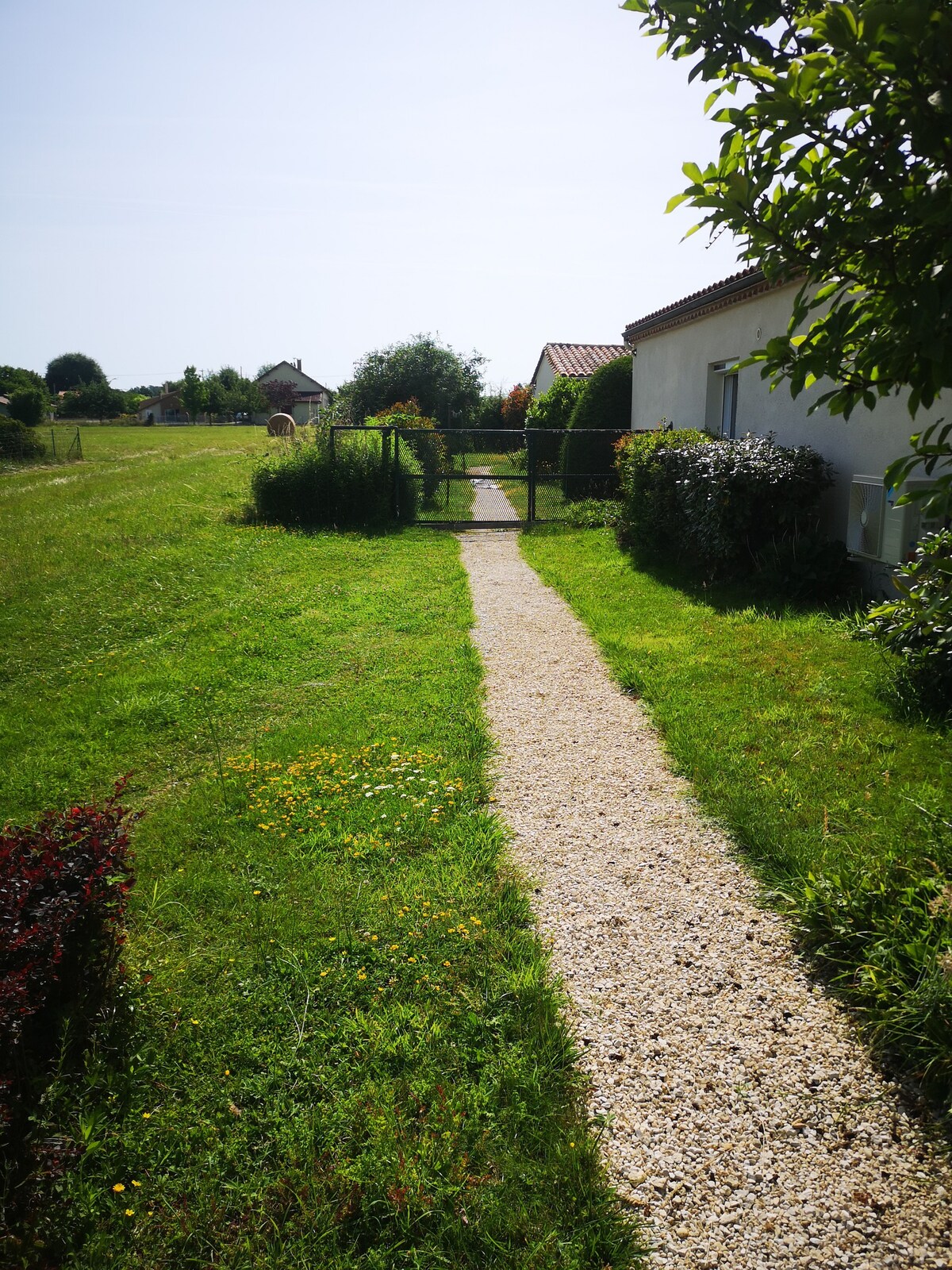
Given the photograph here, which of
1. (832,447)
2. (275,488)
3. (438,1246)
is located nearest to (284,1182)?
(438,1246)

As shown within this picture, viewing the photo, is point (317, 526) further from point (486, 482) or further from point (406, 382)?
point (406, 382)

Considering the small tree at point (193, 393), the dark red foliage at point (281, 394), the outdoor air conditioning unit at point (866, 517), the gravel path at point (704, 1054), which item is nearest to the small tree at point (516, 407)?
the outdoor air conditioning unit at point (866, 517)

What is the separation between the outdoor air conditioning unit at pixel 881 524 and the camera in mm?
7293

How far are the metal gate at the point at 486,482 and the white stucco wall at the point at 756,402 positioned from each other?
140 centimetres

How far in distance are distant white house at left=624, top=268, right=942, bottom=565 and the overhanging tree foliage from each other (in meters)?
2.74

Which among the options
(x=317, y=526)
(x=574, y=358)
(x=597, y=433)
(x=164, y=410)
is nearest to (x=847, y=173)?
(x=317, y=526)

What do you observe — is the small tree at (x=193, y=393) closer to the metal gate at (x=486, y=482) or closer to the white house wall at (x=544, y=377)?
the white house wall at (x=544, y=377)

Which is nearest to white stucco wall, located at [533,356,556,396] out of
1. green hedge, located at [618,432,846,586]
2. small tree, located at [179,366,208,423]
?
green hedge, located at [618,432,846,586]

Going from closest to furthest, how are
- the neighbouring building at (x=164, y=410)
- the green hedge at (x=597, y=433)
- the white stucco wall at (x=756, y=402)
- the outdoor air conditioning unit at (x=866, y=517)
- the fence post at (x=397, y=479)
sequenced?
the outdoor air conditioning unit at (x=866, y=517), the white stucco wall at (x=756, y=402), the fence post at (x=397, y=479), the green hedge at (x=597, y=433), the neighbouring building at (x=164, y=410)

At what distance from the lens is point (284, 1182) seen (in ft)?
7.72

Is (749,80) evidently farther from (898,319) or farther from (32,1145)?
(32,1145)

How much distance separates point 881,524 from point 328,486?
33.3ft

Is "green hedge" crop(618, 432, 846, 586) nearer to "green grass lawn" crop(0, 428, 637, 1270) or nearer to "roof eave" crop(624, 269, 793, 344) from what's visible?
"roof eave" crop(624, 269, 793, 344)

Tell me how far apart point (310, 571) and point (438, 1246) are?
9.80 meters
